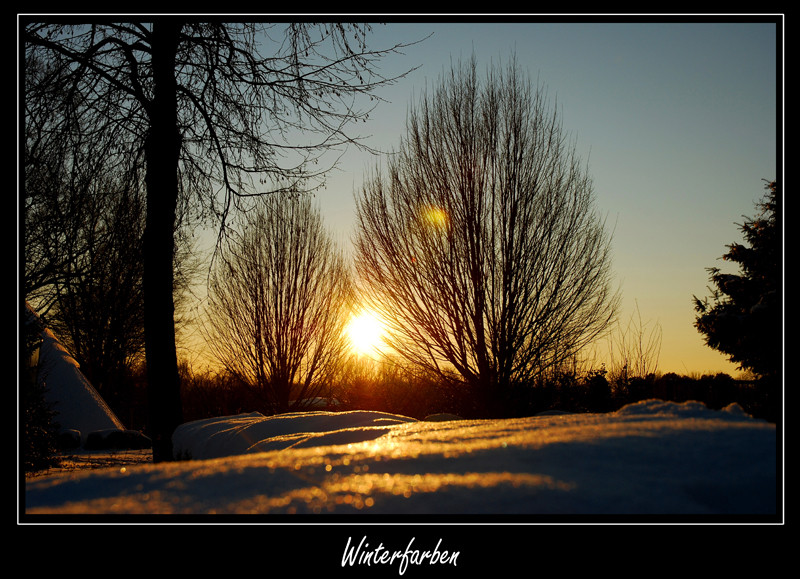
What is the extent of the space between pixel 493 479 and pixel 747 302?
733 inches

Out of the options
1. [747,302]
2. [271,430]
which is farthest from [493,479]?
[747,302]

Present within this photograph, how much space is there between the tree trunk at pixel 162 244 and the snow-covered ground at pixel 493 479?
4422mm

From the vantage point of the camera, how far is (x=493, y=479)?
1.24 metres

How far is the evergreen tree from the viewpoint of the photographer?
552 inches

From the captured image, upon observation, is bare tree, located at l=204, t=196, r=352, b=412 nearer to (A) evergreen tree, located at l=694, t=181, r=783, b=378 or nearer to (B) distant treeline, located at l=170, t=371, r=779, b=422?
(B) distant treeline, located at l=170, t=371, r=779, b=422

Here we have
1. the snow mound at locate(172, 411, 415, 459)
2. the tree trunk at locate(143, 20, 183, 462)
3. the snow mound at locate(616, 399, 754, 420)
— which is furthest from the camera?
the tree trunk at locate(143, 20, 183, 462)

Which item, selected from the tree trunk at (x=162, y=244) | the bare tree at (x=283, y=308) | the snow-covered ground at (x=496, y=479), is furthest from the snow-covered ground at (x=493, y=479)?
the bare tree at (x=283, y=308)

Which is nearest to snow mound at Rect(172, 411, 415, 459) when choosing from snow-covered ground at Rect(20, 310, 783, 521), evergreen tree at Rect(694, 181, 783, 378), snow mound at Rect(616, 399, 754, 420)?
snow-covered ground at Rect(20, 310, 783, 521)

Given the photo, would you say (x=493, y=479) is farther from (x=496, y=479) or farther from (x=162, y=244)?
(x=162, y=244)

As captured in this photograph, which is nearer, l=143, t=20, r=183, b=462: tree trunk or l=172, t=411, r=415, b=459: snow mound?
l=172, t=411, r=415, b=459: snow mound

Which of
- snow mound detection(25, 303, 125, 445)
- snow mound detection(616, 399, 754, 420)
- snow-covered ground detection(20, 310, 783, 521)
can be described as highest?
snow mound detection(616, 399, 754, 420)

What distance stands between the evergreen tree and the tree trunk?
1377 centimetres
